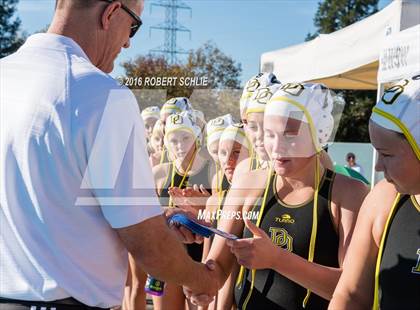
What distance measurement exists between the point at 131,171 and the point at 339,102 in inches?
69.1

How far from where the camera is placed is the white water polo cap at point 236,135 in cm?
461

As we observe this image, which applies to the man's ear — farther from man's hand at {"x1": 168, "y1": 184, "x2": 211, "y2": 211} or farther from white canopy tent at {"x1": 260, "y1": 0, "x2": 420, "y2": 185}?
white canopy tent at {"x1": 260, "y1": 0, "x2": 420, "y2": 185}

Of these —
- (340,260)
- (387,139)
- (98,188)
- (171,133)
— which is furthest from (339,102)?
(171,133)

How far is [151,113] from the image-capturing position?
7.22 meters

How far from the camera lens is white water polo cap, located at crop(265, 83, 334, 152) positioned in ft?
8.78

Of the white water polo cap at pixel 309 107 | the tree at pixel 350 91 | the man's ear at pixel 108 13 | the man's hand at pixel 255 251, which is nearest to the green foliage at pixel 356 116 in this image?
the tree at pixel 350 91

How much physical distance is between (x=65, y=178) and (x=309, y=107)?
1.31 metres

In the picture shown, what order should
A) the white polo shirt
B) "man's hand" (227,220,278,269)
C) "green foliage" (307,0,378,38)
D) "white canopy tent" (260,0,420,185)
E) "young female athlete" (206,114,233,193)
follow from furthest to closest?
"green foliage" (307,0,378,38) → "white canopy tent" (260,0,420,185) → "young female athlete" (206,114,233,193) → "man's hand" (227,220,278,269) → the white polo shirt

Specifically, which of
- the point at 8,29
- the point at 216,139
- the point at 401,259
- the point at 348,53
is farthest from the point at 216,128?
the point at 8,29

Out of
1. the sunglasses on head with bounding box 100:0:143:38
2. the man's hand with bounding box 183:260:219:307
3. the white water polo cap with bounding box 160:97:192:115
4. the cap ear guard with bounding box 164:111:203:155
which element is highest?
the sunglasses on head with bounding box 100:0:143:38

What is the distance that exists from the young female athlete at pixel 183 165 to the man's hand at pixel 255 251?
107 inches

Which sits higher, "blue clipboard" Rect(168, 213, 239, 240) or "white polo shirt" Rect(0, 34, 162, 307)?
"white polo shirt" Rect(0, 34, 162, 307)

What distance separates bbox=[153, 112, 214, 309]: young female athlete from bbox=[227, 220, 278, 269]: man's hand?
2.71m

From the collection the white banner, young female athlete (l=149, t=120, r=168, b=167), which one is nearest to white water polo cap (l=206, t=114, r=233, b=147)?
young female athlete (l=149, t=120, r=168, b=167)
